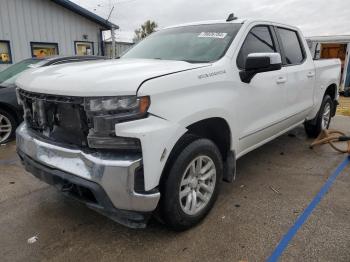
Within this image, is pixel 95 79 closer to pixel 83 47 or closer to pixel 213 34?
pixel 213 34

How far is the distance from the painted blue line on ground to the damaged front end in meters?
1.06

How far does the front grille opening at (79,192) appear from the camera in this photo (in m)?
2.30

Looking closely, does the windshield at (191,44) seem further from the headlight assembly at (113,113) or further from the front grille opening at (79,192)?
the front grille opening at (79,192)

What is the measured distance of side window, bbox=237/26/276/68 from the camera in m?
3.15

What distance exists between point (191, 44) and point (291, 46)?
1.80 m

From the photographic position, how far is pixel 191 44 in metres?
3.30

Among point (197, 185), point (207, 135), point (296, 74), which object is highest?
point (296, 74)

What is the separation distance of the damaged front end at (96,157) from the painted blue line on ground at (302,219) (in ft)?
3.47

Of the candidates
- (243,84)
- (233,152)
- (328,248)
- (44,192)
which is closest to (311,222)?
(328,248)

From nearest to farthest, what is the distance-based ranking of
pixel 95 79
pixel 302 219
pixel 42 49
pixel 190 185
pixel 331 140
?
pixel 95 79
pixel 190 185
pixel 302 219
pixel 331 140
pixel 42 49

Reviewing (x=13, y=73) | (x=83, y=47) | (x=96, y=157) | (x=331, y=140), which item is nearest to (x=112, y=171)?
(x=96, y=157)

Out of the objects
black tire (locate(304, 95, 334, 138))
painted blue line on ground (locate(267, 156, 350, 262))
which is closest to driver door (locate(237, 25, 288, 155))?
painted blue line on ground (locate(267, 156, 350, 262))

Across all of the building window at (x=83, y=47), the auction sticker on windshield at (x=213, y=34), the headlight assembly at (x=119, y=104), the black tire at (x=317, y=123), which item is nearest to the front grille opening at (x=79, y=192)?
the headlight assembly at (x=119, y=104)

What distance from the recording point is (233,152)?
3061 mm
